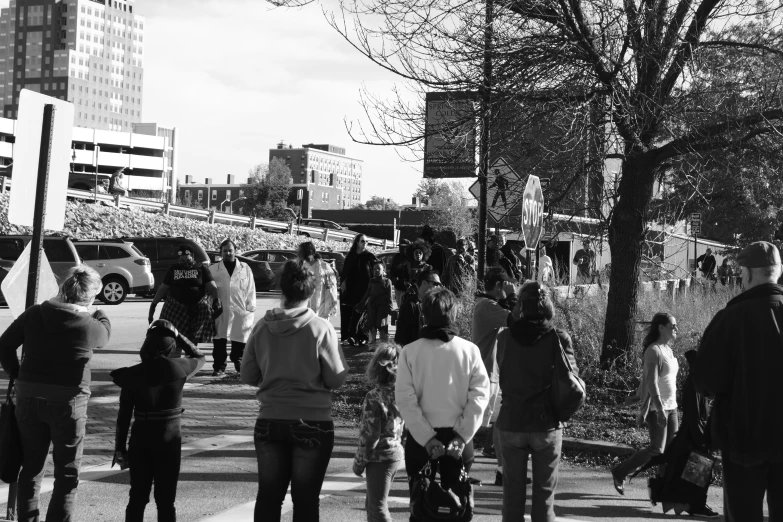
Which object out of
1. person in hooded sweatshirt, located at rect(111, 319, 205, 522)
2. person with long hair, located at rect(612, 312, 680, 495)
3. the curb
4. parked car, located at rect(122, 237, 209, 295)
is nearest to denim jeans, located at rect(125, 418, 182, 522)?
person in hooded sweatshirt, located at rect(111, 319, 205, 522)

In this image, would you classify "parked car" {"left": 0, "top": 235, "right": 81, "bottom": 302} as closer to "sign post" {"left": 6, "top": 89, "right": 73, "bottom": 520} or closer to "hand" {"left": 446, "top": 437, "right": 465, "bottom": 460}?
"sign post" {"left": 6, "top": 89, "right": 73, "bottom": 520}

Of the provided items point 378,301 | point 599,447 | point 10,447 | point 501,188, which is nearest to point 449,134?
point 501,188

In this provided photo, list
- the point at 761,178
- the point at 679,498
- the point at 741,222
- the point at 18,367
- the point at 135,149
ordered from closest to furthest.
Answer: the point at 679,498
the point at 18,367
the point at 761,178
the point at 741,222
the point at 135,149

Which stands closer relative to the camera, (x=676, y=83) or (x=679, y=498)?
(x=679, y=498)

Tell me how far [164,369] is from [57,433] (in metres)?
0.78

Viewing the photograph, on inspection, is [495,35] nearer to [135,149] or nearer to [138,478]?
[138,478]

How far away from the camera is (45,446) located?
563cm

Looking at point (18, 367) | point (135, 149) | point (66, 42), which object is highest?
point (66, 42)

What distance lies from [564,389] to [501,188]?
273 inches

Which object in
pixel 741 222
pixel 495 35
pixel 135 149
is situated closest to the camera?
pixel 495 35

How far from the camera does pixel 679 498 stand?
5.11 meters

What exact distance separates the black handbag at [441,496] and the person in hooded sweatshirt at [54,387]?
2.15 meters

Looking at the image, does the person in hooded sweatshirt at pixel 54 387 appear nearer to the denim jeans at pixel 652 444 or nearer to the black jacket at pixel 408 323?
the denim jeans at pixel 652 444

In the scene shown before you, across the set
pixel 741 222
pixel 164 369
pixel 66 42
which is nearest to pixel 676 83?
pixel 164 369
